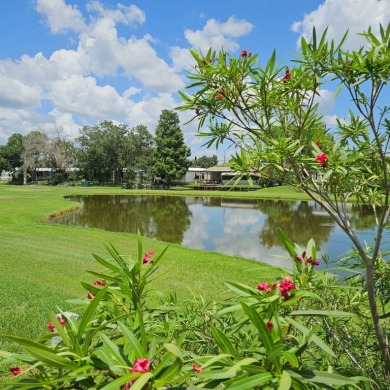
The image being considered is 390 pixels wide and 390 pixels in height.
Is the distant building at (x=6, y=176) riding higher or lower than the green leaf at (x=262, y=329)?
higher

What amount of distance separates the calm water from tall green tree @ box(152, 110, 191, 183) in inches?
889

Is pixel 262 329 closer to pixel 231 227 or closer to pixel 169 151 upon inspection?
pixel 231 227

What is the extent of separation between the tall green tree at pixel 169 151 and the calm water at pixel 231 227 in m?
22.6

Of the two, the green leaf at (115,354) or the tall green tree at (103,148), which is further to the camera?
the tall green tree at (103,148)

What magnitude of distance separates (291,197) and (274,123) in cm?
3660

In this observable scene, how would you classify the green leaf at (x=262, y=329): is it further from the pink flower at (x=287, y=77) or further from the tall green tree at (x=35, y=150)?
the tall green tree at (x=35, y=150)

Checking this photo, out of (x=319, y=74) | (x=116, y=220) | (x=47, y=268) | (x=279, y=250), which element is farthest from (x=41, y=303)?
(x=116, y=220)

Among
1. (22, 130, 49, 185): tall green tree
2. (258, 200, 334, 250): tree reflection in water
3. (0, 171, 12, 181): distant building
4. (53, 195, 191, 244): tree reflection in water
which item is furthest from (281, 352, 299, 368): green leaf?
(0, 171, 12, 181): distant building

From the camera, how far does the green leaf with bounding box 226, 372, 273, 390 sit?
3.13ft

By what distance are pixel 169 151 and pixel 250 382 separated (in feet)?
164

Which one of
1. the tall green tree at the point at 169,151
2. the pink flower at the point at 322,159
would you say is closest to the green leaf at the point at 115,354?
the pink flower at the point at 322,159

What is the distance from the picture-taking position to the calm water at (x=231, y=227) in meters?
14.5

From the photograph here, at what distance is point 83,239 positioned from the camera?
45.4 ft

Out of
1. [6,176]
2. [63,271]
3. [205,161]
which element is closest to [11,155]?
[6,176]
